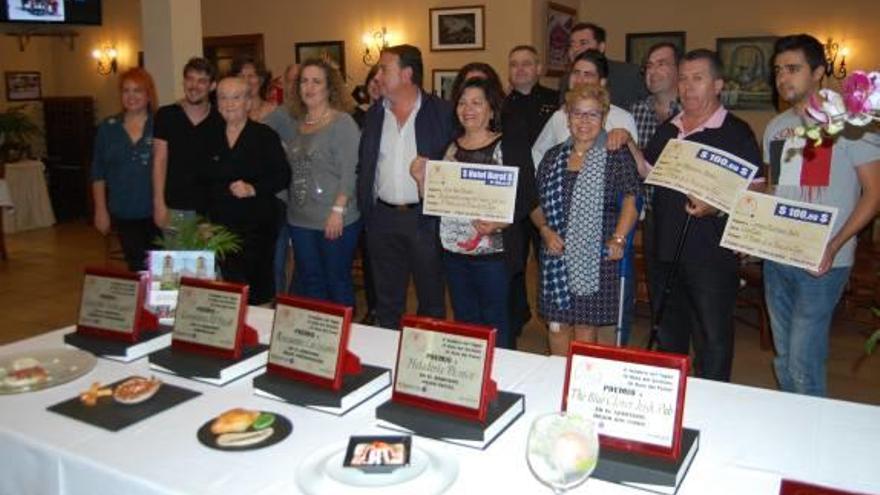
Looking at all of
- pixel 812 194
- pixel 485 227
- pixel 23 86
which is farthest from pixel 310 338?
pixel 23 86

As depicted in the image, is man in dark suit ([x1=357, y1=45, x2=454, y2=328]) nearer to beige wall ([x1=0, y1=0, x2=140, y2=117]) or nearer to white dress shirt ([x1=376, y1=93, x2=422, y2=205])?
white dress shirt ([x1=376, y1=93, x2=422, y2=205])

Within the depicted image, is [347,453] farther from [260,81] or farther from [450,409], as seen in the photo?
[260,81]

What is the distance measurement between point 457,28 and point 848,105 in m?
6.69

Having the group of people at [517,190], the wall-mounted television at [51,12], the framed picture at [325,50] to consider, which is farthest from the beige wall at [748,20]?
the wall-mounted television at [51,12]

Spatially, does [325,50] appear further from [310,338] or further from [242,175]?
[310,338]

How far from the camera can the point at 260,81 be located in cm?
464

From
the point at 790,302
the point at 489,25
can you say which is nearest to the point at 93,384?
the point at 790,302

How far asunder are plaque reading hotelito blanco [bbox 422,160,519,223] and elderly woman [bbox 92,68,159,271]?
1.72 metres

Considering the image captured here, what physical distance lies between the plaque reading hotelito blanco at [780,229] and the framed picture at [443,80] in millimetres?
5460

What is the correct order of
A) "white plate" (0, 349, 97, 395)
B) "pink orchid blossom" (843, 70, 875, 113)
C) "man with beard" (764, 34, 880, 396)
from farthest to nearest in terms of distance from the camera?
1. "man with beard" (764, 34, 880, 396)
2. "white plate" (0, 349, 97, 395)
3. "pink orchid blossom" (843, 70, 875, 113)

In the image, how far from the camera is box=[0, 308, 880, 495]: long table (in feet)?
4.69

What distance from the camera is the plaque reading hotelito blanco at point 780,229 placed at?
7.93ft

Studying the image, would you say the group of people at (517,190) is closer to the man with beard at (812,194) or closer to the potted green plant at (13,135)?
the man with beard at (812,194)

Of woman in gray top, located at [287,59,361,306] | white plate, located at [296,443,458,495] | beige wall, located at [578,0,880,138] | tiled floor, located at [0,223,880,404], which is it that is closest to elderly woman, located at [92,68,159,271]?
woman in gray top, located at [287,59,361,306]
